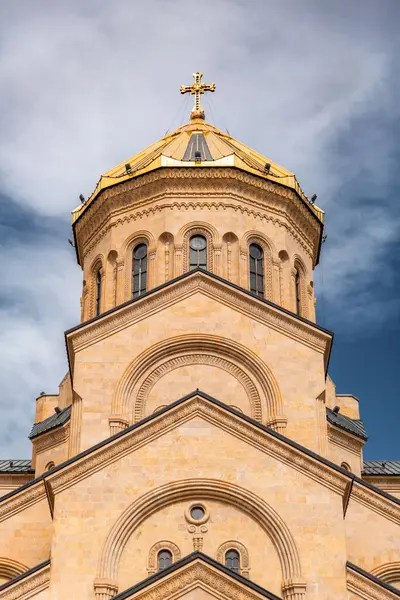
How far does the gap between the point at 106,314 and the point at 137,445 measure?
6.29 meters

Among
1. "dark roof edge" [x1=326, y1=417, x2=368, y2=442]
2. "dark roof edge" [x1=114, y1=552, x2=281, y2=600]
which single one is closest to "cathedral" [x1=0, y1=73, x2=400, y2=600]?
"dark roof edge" [x1=114, y1=552, x2=281, y2=600]

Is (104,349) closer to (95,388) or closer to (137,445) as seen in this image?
(95,388)

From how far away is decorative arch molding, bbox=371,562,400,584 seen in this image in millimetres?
30969

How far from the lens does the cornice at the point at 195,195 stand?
37688 mm

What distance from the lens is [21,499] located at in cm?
3114

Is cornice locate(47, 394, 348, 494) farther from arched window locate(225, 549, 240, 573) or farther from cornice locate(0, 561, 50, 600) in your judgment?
arched window locate(225, 549, 240, 573)

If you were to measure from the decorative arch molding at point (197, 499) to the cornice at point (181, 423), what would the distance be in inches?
45.7

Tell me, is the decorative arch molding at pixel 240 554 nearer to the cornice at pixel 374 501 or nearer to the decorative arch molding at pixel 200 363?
the decorative arch molding at pixel 200 363

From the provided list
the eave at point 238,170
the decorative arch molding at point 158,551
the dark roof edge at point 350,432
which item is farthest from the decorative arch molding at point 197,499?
the eave at point 238,170

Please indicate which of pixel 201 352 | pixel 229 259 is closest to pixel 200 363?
pixel 201 352

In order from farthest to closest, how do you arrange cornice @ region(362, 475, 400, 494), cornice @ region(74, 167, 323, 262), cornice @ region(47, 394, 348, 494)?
cornice @ region(362, 475, 400, 494)
cornice @ region(74, 167, 323, 262)
cornice @ region(47, 394, 348, 494)

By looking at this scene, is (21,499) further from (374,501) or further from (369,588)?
(369,588)

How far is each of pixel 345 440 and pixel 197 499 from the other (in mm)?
12129

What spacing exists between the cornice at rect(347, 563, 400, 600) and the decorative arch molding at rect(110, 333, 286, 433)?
586 cm
